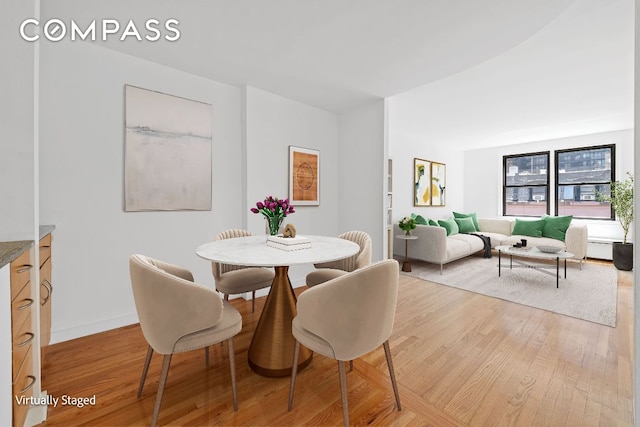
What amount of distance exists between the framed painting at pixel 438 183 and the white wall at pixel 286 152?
10.5 feet

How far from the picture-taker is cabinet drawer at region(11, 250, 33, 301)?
3.83 ft

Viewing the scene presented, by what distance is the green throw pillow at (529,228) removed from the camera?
529 cm

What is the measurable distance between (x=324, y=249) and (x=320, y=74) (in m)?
1.95

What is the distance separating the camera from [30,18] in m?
1.32

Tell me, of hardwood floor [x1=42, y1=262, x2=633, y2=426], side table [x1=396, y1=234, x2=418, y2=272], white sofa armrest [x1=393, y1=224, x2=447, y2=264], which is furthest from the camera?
side table [x1=396, y1=234, x2=418, y2=272]

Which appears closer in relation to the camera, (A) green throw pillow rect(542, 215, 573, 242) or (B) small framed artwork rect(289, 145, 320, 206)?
(B) small framed artwork rect(289, 145, 320, 206)

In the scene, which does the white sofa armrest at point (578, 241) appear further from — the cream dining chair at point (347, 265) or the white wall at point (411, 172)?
the cream dining chair at point (347, 265)

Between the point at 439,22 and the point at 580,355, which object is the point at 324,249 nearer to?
the point at 439,22

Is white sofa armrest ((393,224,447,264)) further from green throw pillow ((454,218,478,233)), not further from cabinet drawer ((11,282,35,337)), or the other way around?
cabinet drawer ((11,282,35,337))

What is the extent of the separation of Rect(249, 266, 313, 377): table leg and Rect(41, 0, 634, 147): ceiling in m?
1.84

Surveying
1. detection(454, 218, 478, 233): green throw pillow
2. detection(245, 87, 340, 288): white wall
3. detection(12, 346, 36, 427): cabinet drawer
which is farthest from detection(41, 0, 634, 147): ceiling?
detection(454, 218, 478, 233): green throw pillow

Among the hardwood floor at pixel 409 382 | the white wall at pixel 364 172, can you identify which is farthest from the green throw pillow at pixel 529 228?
the white wall at pixel 364 172

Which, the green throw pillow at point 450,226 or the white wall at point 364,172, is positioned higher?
the white wall at point 364,172

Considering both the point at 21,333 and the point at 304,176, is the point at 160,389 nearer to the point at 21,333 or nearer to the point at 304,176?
the point at 21,333
